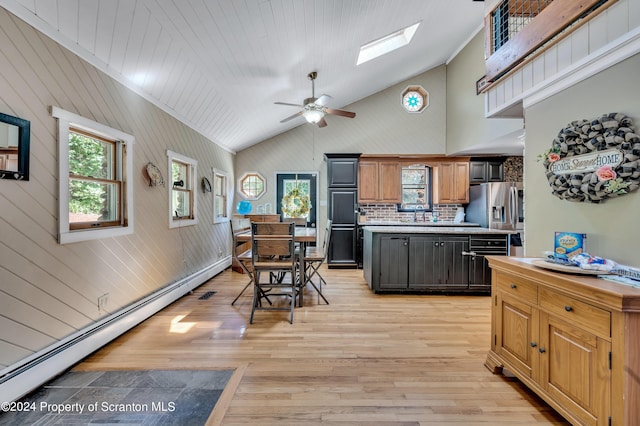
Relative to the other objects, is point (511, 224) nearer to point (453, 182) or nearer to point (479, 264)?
point (453, 182)

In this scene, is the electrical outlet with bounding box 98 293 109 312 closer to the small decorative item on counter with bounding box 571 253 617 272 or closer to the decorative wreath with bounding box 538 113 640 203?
the small decorative item on counter with bounding box 571 253 617 272

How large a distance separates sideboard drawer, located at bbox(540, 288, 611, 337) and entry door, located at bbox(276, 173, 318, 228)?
4791mm

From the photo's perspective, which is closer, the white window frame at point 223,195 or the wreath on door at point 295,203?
the wreath on door at point 295,203

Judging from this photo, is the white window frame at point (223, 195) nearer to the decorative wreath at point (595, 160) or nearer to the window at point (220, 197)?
the window at point (220, 197)

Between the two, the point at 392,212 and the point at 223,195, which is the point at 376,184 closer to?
the point at 392,212

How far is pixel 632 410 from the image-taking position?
4.21ft

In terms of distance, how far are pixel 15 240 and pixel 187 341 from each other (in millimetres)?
1452

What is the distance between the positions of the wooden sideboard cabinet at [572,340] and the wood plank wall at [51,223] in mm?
3192

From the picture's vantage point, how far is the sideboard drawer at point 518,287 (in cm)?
179

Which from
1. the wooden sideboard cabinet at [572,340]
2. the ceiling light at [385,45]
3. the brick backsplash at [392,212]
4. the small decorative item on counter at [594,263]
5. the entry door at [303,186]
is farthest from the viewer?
the entry door at [303,186]

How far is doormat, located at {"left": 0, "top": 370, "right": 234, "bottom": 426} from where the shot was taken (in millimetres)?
1646

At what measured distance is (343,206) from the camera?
5664 millimetres

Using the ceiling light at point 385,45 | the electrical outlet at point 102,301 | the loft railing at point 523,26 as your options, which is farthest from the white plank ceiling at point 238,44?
the electrical outlet at point 102,301

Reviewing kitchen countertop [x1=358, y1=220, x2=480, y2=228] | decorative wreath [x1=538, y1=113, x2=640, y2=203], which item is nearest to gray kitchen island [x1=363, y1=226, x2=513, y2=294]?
kitchen countertop [x1=358, y1=220, x2=480, y2=228]
